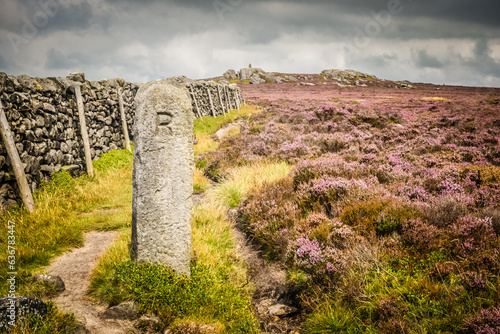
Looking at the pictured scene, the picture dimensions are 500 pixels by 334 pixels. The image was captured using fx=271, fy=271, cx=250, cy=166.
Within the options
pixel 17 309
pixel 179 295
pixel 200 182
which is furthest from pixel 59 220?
pixel 200 182

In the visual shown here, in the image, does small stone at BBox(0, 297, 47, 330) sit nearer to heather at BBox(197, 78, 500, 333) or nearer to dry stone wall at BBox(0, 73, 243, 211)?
heather at BBox(197, 78, 500, 333)

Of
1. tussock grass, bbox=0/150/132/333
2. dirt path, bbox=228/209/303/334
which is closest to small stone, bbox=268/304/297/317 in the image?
dirt path, bbox=228/209/303/334

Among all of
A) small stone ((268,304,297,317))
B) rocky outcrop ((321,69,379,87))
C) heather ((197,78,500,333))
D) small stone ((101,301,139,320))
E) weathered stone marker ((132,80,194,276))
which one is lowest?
small stone ((268,304,297,317))

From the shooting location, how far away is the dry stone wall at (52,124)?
6012 mm

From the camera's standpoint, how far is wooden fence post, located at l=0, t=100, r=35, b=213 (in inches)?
216

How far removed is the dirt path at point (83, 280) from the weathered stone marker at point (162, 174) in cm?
84

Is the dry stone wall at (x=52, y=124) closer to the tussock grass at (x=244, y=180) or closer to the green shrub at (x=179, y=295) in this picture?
the green shrub at (x=179, y=295)

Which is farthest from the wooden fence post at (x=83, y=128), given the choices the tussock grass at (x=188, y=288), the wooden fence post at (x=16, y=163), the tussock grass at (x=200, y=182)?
the tussock grass at (x=188, y=288)

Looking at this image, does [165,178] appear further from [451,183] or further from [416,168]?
[416,168]

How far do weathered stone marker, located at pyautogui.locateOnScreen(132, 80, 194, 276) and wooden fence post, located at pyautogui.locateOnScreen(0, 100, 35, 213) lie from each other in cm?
357

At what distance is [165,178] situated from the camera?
12.3 feet

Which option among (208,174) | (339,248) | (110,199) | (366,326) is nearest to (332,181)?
(339,248)

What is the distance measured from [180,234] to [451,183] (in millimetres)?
5462

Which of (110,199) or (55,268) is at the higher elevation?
(110,199)
